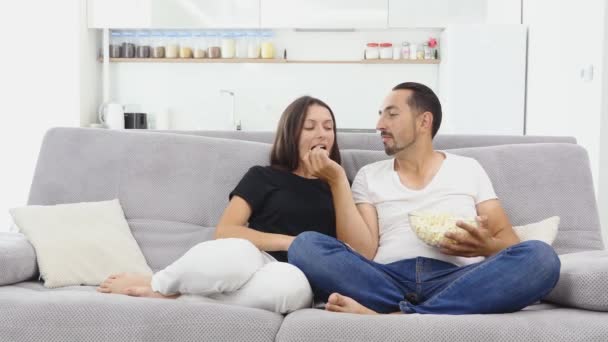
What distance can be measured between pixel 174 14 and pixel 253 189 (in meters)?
3.88

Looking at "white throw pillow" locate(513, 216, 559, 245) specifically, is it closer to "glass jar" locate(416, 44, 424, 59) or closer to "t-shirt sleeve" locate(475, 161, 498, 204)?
"t-shirt sleeve" locate(475, 161, 498, 204)

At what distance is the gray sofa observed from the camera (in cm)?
182

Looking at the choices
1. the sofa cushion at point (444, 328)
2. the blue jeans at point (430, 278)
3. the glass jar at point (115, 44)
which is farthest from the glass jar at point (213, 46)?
the sofa cushion at point (444, 328)

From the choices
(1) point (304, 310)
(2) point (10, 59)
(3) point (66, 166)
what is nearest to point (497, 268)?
(1) point (304, 310)

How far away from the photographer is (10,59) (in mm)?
5543

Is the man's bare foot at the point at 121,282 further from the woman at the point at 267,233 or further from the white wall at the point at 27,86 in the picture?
the white wall at the point at 27,86

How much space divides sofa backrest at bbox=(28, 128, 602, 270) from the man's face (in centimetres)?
20

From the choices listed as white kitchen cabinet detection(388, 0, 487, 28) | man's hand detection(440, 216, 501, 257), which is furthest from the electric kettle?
man's hand detection(440, 216, 501, 257)

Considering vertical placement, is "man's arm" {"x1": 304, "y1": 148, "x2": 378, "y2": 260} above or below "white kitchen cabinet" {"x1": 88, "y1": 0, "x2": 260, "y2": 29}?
below

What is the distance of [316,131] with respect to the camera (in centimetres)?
261

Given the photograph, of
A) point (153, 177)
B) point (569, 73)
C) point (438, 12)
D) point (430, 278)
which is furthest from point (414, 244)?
point (438, 12)

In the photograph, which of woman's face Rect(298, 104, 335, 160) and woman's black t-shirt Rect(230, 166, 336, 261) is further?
woman's face Rect(298, 104, 335, 160)

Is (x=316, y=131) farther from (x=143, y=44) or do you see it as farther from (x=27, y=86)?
(x=143, y=44)

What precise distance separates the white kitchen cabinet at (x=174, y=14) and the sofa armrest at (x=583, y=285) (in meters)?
4.40
